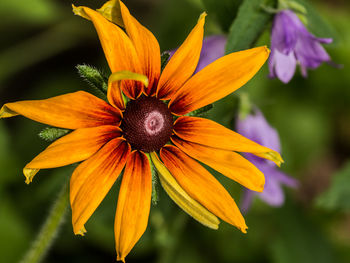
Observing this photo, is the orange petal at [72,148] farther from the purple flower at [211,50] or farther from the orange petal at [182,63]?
the purple flower at [211,50]

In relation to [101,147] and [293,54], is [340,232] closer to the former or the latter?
[293,54]

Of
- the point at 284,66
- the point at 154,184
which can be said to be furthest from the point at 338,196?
the point at 154,184

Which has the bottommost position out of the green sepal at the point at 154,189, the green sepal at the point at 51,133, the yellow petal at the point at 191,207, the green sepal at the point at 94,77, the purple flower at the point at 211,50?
the yellow petal at the point at 191,207

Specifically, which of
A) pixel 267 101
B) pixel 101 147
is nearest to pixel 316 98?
pixel 267 101

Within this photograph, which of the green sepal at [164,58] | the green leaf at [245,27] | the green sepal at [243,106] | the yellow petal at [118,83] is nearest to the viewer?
the yellow petal at [118,83]

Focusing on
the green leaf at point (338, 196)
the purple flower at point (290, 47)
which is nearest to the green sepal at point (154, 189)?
the purple flower at point (290, 47)

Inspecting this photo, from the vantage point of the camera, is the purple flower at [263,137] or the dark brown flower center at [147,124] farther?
the purple flower at [263,137]

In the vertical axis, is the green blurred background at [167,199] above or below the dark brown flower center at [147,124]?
below

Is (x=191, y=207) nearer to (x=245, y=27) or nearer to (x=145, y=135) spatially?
(x=145, y=135)
